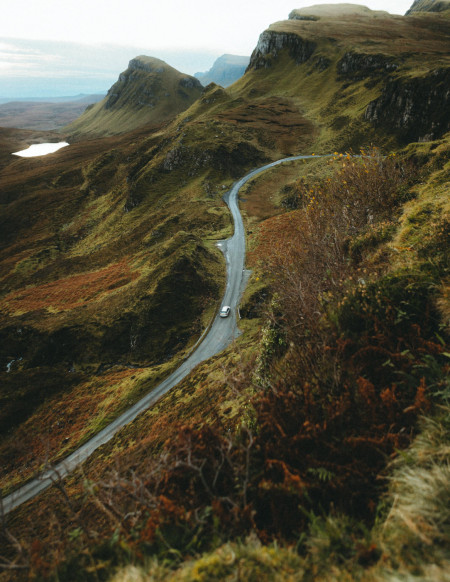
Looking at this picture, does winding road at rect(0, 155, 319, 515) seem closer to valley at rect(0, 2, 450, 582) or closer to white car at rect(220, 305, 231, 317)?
valley at rect(0, 2, 450, 582)

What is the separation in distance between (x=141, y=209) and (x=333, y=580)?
92072mm

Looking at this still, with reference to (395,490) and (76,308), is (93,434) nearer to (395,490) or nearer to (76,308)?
(76,308)

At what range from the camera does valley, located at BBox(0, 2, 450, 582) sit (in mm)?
4648

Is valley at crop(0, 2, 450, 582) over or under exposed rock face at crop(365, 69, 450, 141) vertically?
under

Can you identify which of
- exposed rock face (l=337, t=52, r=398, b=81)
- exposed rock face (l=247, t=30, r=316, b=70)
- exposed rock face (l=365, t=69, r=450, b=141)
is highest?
exposed rock face (l=247, t=30, r=316, b=70)

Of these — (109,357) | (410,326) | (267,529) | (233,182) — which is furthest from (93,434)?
(233,182)

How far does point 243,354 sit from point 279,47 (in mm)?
220985

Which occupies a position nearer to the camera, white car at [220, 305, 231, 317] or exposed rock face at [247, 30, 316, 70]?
white car at [220, 305, 231, 317]

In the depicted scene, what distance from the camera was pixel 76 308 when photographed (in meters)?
49.3

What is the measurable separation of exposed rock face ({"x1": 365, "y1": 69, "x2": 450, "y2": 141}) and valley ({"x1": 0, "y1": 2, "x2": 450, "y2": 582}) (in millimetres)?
539

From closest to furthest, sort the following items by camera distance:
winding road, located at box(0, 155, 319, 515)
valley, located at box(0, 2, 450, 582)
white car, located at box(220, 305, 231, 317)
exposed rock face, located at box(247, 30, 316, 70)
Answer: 1. valley, located at box(0, 2, 450, 582)
2. winding road, located at box(0, 155, 319, 515)
3. white car, located at box(220, 305, 231, 317)
4. exposed rock face, located at box(247, 30, 316, 70)

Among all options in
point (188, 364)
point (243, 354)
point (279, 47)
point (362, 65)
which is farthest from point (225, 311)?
point (279, 47)

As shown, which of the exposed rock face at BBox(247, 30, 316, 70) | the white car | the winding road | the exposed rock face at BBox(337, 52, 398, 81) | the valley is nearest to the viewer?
the valley

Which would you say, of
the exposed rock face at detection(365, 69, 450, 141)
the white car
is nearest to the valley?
the exposed rock face at detection(365, 69, 450, 141)
